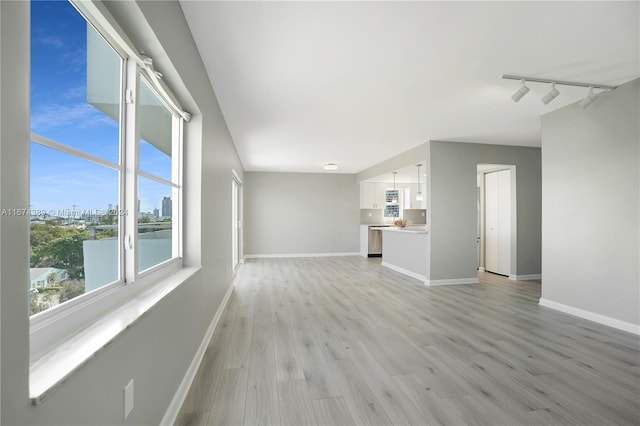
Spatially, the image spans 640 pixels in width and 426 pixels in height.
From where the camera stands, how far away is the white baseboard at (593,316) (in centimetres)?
305

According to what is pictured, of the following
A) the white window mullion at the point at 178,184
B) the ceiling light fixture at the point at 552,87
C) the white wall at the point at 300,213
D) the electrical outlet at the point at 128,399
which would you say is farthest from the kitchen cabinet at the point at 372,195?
the electrical outlet at the point at 128,399

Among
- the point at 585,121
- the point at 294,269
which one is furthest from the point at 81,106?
the point at 294,269

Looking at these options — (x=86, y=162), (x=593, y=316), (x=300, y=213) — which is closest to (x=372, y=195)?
(x=300, y=213)

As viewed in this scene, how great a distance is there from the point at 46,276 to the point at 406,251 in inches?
235

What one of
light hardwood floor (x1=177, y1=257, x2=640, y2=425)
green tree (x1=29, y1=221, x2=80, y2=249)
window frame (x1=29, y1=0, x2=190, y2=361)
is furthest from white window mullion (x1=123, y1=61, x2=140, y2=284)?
light hardwood floor (x1=177, y1=257, x2=640, y2=425)

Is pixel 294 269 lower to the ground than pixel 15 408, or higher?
lower

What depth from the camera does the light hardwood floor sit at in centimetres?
177

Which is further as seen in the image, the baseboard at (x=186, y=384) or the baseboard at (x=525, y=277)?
the baseboard at (x=525, y=277)

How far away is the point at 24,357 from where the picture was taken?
0.65m

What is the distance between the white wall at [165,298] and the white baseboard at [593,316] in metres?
4.31

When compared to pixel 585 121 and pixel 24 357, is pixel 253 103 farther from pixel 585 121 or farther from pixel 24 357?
pixel 585 121

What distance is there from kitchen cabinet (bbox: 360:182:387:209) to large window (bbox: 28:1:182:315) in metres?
8.06

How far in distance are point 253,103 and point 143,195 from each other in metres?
2.23

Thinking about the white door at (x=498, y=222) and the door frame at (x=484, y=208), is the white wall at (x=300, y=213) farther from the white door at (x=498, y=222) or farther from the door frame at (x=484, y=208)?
the white door at (x=498, y=222)
